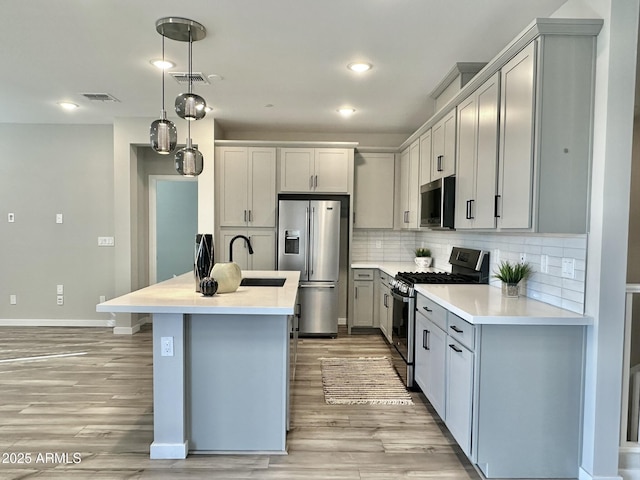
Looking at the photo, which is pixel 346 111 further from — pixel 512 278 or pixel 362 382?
pixel 362 382

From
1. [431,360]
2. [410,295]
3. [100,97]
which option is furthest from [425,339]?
[100,97]

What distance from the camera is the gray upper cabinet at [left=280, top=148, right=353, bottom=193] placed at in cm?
488

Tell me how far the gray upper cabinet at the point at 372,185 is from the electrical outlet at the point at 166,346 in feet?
10.7

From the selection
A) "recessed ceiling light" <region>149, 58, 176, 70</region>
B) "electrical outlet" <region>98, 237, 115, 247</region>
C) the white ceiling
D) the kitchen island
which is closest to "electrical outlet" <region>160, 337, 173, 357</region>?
the kitchen island

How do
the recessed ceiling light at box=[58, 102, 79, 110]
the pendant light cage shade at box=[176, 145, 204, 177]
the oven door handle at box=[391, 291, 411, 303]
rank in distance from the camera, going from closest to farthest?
the pendant light cage shade at box=[176, 145, 204, 177] → the oven door handle at box=[391, 291, 411, 303] → the recessed ceiling light at box=[58, 102, 79, 110]

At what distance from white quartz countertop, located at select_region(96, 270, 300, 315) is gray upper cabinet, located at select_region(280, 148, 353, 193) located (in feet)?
7.89

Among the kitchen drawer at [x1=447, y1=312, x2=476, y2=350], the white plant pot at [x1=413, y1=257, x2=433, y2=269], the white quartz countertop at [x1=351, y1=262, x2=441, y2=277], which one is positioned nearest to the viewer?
the kitchen drawer at [x1=447, y1=312, x2=476, y2=350]

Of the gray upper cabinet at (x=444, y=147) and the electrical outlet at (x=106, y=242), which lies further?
the electrical outlet at (x=106, y=242)

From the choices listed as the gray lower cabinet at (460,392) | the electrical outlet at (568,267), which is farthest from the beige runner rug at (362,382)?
the electrical outlet at (568,267)

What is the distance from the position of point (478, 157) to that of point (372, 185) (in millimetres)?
2402

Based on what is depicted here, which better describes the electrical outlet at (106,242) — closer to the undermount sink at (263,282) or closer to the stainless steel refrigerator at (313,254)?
the stainless steel refrigerator at (313,254)

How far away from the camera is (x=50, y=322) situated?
5152 mm

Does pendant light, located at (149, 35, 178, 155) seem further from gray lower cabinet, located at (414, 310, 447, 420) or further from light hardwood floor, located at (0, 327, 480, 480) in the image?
gray lower cabinet, located at (414, 310, 447, 420)

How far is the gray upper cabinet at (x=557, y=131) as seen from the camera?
6.48ft
